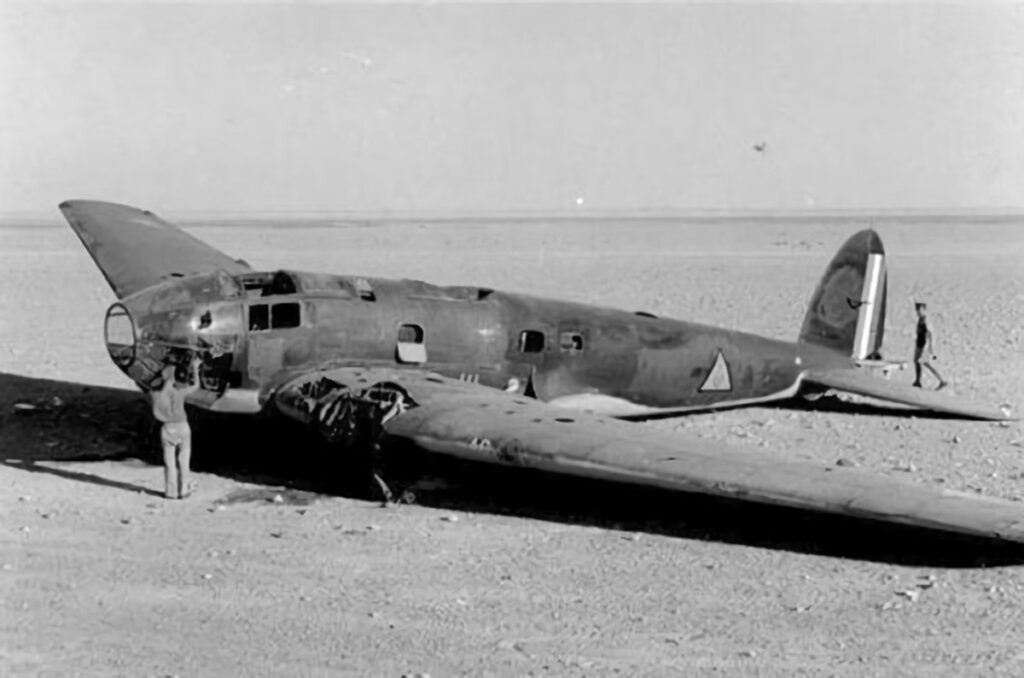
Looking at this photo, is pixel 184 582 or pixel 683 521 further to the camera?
pixel 683 521

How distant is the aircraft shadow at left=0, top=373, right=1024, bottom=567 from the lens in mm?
11194

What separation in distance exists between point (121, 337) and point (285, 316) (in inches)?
73.7

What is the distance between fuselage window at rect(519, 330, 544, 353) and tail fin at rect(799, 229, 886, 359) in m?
5.09

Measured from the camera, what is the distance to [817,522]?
11914 millimetres

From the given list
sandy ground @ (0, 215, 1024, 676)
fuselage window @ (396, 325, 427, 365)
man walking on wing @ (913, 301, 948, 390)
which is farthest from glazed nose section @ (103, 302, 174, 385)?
man walking on wing @ (913, 301, 948, 390)

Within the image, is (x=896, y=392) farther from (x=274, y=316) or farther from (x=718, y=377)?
(x=274, y=316)

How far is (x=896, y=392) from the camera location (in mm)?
17391

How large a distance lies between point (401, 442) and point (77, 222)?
34.2 ft

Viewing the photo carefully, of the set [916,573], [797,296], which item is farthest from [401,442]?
[797,296]

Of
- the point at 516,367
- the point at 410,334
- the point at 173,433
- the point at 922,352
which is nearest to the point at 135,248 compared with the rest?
the point at 410,334

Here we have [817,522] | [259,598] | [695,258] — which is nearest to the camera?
[259,598]

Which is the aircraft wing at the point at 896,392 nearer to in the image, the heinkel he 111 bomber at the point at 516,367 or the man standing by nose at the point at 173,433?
the heinkel he 111 bomber at the point at 516,367

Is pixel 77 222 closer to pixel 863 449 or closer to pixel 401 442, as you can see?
pixel 401 442

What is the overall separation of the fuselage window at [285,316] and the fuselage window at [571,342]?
369 cm
